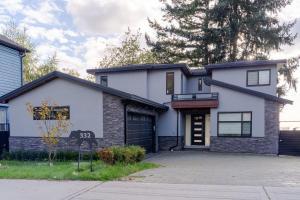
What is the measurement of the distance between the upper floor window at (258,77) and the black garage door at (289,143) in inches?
140

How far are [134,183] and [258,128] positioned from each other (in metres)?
12.6

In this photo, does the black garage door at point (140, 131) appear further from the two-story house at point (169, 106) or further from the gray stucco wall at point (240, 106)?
the gray stucco wall at point (240, 106)

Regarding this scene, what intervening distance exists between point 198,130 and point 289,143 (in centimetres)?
613

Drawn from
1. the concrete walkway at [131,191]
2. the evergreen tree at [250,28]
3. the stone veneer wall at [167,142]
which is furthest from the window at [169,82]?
the concrete walkway at [131,191]

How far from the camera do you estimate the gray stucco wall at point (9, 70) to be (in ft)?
66.8

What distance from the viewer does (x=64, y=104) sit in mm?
16609

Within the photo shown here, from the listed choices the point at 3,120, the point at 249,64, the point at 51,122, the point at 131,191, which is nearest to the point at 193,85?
the point at 249,64

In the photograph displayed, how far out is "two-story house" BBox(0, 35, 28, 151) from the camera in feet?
64.2

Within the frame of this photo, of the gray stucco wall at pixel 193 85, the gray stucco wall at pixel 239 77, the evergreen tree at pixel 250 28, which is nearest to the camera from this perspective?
the gray stucco wall at pixel 239 77

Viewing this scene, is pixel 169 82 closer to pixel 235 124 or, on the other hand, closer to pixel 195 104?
pixel 195 104

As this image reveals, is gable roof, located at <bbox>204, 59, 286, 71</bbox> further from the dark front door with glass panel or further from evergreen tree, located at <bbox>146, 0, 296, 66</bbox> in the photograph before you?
evergreen tree, located at <bbox>146, 0, 296, 66</bbox>

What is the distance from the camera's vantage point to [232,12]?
103 ft

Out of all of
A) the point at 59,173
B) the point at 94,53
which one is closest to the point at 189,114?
the point at 59,173

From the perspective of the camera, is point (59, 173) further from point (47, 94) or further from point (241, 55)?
point (241, 55)
